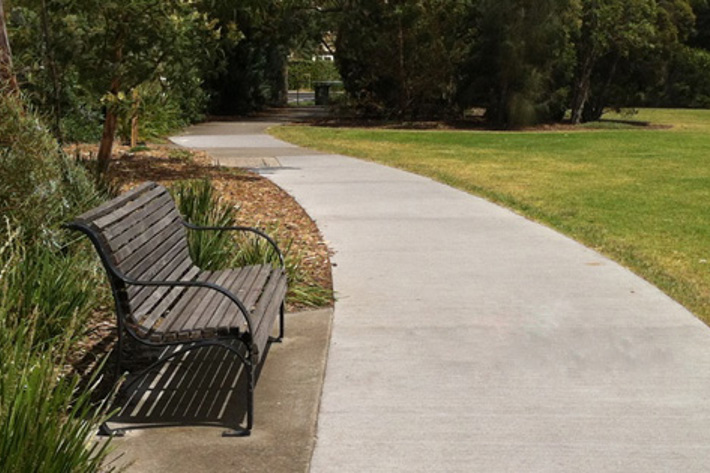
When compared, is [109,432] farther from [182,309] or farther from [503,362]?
[503,362]

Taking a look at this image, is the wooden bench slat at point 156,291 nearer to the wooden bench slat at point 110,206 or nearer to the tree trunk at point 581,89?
the wooden bench slat at point 110,206

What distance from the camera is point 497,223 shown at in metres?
10.4

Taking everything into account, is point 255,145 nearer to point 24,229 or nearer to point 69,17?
point 69,17

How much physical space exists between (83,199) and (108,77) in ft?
18.4

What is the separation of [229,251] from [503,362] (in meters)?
2.75

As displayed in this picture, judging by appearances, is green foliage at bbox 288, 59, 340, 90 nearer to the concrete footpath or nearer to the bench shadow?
the concrete footpath

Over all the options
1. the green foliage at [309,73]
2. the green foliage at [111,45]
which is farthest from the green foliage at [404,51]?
the green foliage at [309,73]

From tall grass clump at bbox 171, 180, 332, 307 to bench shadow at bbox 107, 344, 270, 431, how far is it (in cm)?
153

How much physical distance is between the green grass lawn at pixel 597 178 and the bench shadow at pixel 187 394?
11.7 feet

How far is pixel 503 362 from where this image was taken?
18.5 feet

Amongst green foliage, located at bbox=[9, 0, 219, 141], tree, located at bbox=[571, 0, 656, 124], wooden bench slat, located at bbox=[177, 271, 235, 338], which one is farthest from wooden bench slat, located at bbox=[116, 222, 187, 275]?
tree, located at bbox=[571, 0, 656, 124]

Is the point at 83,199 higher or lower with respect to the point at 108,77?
lower

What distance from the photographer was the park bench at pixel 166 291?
4570 mm

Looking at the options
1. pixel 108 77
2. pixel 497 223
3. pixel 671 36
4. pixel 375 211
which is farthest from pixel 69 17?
pixel 671 36
